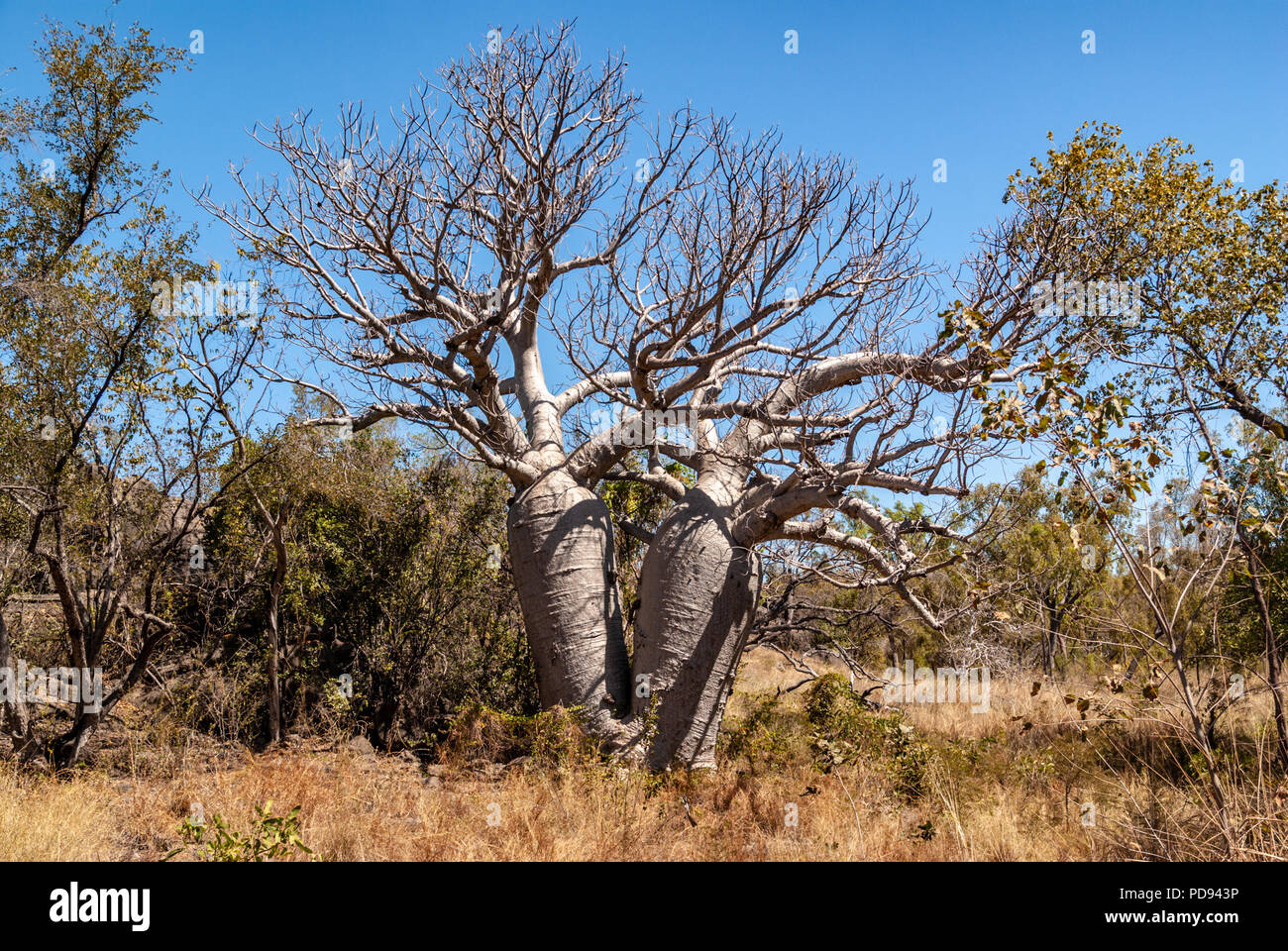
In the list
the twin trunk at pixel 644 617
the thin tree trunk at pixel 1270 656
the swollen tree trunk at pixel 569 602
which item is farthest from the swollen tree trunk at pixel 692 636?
the thin tree trunk at pixel 1270 656

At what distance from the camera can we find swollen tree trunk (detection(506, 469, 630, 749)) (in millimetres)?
5945

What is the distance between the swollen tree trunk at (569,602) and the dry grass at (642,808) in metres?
0.72

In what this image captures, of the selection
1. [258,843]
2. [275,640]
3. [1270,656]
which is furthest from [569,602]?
[1270,656]

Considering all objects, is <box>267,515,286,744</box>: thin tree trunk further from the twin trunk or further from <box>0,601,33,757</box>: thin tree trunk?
the twin trunk

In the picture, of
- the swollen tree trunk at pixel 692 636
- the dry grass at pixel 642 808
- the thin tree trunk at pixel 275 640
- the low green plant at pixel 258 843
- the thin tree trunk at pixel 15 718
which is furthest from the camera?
the thin tree trunk at pixel 275 640

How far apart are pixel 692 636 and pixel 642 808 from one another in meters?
1.41

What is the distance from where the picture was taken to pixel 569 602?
6004 mm

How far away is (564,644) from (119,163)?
480 cm

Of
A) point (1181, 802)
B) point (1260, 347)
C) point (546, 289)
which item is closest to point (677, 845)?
point (1181, 802)

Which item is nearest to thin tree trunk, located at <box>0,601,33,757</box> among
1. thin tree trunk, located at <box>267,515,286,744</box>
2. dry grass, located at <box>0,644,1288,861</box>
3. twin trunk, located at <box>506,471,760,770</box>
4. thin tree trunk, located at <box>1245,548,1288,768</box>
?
dry grass, located at <box>0,644,1288,861</box>

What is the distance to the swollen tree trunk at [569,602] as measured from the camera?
5.95m

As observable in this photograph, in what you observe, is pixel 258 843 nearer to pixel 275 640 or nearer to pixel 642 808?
pixel 642 808

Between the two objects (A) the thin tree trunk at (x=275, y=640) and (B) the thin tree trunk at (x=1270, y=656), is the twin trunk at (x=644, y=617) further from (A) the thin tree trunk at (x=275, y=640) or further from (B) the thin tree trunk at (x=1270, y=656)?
(B) the thin tree trunk at (x=1270, y=656)

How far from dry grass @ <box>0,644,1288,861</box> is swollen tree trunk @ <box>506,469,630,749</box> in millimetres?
722
